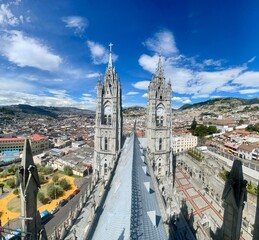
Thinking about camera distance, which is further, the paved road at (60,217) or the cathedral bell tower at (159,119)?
the cathedral bell tower at (159,119)

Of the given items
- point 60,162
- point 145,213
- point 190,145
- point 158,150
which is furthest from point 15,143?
point 145,213

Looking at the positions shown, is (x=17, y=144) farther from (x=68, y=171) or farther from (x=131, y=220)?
(x=131, y=220)

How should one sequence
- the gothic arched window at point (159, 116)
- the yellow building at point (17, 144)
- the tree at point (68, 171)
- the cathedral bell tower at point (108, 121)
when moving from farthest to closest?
the yellow building at point (17, 144) < the tree at point (68, 171) < the gothic arched window at point (159, 116) < the cathedral bell tower at point (108, 121)

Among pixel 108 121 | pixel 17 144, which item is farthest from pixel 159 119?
pixel 17 144


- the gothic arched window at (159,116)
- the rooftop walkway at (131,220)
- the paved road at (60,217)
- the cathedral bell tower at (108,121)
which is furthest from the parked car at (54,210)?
the gothic arched window at (159,116)

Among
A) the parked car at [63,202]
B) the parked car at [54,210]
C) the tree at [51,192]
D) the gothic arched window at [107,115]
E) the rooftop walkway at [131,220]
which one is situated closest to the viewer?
the rooftop walkway at [131,220]

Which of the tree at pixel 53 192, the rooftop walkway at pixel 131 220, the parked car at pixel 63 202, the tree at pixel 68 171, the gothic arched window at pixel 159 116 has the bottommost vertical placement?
the parked car at pixel 63 202

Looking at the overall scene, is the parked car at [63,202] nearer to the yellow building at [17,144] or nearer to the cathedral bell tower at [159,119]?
the cathedral bell tower at [159,119]

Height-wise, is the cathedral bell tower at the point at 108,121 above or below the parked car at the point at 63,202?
above
